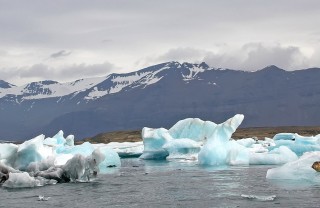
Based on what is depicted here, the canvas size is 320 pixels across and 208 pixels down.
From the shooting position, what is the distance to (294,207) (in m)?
24.0

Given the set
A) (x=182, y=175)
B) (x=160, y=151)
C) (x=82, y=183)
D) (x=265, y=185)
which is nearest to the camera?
(x=265, y=185)

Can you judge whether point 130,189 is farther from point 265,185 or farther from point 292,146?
point 292,146

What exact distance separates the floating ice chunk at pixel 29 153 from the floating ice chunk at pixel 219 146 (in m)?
14.8

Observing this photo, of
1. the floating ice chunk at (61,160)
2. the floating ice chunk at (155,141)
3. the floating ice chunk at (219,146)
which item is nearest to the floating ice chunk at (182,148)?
the floating ice chunk at (155,141)

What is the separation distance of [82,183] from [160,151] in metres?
30.7

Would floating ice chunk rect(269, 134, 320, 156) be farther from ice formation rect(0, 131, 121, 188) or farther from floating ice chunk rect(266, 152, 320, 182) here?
ice formation rect(0, 131, 121, 188)

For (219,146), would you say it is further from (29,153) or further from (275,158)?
(29,153)

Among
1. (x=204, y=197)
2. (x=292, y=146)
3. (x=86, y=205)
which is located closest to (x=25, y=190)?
(x=86, y=205)

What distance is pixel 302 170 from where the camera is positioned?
3238cm

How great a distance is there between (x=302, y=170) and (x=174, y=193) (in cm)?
753

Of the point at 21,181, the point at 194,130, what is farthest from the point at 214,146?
the point at 21,181

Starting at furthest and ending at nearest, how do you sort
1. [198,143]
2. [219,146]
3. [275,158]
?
[198,143]
[219,146]
[275,158]

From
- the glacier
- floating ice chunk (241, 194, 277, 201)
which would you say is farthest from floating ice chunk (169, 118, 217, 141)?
floating ice chunk (241, 194, 277, 201)

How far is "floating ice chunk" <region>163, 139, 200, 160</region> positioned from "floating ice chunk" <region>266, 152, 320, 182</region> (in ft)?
86.0
